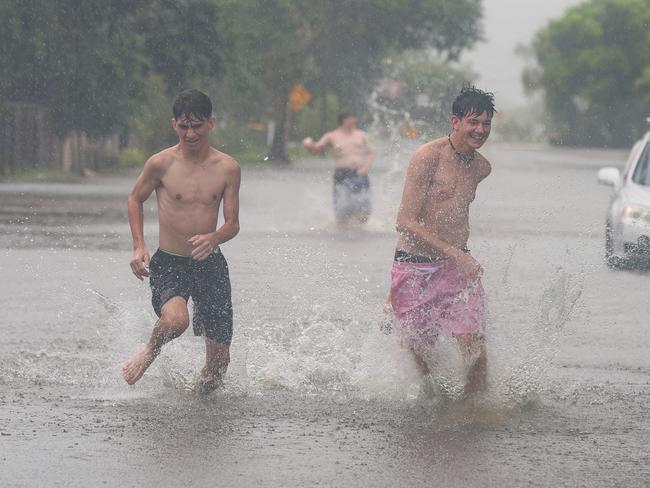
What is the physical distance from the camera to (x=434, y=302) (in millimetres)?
7684

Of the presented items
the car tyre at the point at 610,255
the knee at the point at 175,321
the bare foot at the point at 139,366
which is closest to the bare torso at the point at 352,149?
the car tyre at the point at 610,255

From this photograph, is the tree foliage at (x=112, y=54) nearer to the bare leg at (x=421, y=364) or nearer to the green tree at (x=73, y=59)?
the green tree at (x=73, y=59)

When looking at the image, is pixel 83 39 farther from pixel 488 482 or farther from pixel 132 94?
pixel 488 482

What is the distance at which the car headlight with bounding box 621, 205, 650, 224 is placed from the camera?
15617 mm

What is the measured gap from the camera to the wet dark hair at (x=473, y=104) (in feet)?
24.7

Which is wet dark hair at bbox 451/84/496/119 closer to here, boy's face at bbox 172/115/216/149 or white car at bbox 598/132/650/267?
boy's face at bbox 172/115/216/149

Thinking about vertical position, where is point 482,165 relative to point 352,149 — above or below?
above

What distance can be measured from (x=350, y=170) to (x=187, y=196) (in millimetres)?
12792

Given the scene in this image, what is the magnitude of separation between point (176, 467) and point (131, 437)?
0.65 m

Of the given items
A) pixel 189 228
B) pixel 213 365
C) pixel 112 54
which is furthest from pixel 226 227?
pixel 112 54

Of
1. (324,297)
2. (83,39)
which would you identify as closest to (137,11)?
(83,39)

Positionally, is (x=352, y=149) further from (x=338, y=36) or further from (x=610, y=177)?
(x=338, y=36)

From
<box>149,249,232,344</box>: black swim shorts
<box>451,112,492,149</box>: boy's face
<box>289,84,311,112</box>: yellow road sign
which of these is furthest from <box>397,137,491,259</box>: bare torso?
<box>289,84,311,112</box>: yellow road sign

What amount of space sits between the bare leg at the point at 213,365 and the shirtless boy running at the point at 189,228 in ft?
0.04
